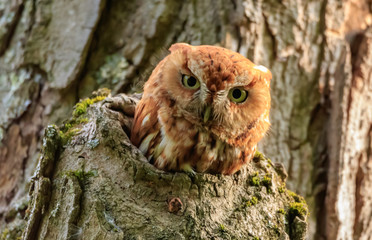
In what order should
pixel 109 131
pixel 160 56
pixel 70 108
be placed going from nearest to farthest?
1. pixel 109 131
2. pixel 160 56
3. pixel 70 108

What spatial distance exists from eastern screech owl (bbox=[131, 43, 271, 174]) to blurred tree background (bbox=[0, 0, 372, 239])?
35.2 inches

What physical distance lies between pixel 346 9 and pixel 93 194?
2.38 meters

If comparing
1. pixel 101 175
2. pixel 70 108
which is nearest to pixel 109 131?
pixel 101 175

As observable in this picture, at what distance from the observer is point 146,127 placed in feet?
6.40

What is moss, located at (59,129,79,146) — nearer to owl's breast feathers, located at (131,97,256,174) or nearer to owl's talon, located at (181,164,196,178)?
owl's breast feathers, located at (131,97,256,174)

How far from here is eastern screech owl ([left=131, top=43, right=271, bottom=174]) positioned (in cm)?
179

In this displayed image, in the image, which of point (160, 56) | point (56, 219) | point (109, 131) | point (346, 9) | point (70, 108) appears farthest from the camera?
point (346, 9)

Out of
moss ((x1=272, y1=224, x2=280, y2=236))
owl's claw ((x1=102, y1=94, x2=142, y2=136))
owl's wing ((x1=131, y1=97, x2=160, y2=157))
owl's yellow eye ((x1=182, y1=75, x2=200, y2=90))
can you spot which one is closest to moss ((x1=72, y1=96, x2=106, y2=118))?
owl's claw ((x1=102, y1=94, x2=142, y2=136))

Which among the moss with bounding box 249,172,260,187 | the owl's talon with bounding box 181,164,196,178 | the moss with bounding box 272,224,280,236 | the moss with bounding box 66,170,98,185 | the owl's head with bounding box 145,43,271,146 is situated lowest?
the moss with bounding box 66,170,98,185

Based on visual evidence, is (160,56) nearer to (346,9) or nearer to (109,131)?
(109,131)

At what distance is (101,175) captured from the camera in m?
1.83

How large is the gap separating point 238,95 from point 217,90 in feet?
0.47

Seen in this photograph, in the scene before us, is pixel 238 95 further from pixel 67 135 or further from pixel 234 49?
pixel 234 49

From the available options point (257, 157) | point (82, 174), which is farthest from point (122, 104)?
point (257, 157)
